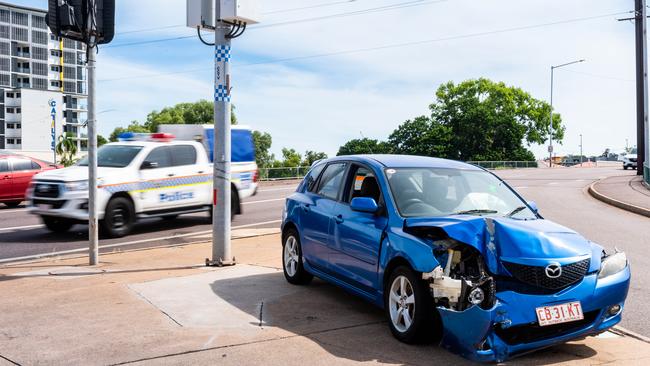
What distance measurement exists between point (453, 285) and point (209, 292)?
3466mm

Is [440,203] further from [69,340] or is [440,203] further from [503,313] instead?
[69,340]

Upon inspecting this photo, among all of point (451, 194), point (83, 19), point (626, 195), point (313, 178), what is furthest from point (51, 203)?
point (626, 195)

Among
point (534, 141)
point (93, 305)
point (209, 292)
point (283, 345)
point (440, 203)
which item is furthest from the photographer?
point (534, 141)

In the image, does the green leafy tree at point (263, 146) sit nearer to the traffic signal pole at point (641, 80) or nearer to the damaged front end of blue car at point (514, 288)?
the traffic signal pole at point (641, 80)

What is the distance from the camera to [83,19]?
28.2ft

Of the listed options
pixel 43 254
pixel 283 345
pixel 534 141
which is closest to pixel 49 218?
pixel 43 254

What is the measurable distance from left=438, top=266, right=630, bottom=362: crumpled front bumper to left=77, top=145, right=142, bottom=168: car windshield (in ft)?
33.3

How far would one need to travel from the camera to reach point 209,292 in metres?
7.27

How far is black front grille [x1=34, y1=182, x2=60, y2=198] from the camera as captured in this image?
491 inches

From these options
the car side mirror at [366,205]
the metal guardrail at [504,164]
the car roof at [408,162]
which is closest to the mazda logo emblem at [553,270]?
the car side mirror at [366,205]

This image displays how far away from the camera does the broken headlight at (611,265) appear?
16.6 ft

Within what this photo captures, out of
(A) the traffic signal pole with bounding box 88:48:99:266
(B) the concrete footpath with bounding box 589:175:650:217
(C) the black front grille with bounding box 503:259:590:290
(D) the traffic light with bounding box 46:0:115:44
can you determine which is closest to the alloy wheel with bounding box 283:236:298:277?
(A) the traffic signal pole with bounding box 88:48:99:266

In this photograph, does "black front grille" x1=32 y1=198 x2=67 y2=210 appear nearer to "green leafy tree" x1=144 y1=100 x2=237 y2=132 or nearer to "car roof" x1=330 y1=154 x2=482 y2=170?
"car roof" x1=330 y1=154 x2=482 y2=170

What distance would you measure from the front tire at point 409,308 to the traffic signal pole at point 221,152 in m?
4.20
